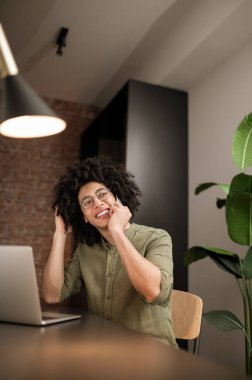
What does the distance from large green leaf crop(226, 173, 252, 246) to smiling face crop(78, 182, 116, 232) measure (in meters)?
0.76

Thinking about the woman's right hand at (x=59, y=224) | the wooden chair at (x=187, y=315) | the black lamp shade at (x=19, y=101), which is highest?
the black lamp shade at (x=19, y=101)

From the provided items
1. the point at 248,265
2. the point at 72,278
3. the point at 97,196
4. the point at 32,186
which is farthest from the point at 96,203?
the point at 32,186

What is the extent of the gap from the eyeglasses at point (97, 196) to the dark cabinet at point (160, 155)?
155 cm

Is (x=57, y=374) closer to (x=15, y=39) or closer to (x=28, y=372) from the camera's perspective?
(x=28, y=372)

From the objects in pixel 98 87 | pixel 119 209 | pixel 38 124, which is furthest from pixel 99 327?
pixel 98 87

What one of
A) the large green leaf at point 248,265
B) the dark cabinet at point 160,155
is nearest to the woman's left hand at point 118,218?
the large green leaf at point 248,265

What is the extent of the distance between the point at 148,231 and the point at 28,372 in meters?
1.06

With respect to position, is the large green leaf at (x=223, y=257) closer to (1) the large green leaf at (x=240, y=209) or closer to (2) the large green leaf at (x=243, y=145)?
(1) the large green leaf at (x=240, y=209)

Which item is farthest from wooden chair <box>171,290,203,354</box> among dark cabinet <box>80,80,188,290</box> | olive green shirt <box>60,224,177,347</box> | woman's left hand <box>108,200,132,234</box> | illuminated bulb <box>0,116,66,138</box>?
dark cabinet <box>80,80,188,290</box>

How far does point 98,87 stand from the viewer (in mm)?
4434

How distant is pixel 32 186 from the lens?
14.9 ft

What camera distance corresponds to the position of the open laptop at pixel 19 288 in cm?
112

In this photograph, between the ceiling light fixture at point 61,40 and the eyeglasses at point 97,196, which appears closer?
the eyeglasses at point 97,196

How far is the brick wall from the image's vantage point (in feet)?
14.4
